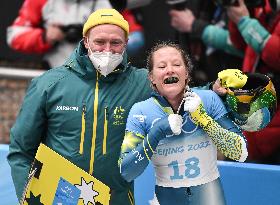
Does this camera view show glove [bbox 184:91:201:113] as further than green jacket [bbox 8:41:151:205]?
No

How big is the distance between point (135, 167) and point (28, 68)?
3464 millimetres

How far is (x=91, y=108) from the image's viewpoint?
9.87ft

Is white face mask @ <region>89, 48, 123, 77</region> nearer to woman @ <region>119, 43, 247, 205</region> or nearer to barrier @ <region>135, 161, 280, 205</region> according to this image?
woman @ <region>119, 43, 247, 205</region>

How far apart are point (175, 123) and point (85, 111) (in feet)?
1.79

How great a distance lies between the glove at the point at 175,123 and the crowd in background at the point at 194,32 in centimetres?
180

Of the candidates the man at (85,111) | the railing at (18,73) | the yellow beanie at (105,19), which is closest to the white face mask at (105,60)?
the man at (85,111)

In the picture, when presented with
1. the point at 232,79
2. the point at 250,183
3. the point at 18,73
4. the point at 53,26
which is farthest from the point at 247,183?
the point at 18,73

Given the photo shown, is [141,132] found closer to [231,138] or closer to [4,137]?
[231,138]

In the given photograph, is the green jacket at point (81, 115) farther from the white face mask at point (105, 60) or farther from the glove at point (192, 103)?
the glove at point (192, 103)

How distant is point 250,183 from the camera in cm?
378

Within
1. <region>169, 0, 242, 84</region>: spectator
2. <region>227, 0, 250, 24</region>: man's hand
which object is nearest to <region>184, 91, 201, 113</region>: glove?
<region>227, 0, 250, 24</region>: man's hand

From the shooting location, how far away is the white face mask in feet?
9.59

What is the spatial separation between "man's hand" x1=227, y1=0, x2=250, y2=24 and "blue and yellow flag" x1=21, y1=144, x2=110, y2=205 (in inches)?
82.1

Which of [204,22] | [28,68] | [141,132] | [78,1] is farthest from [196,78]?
[141,132]
